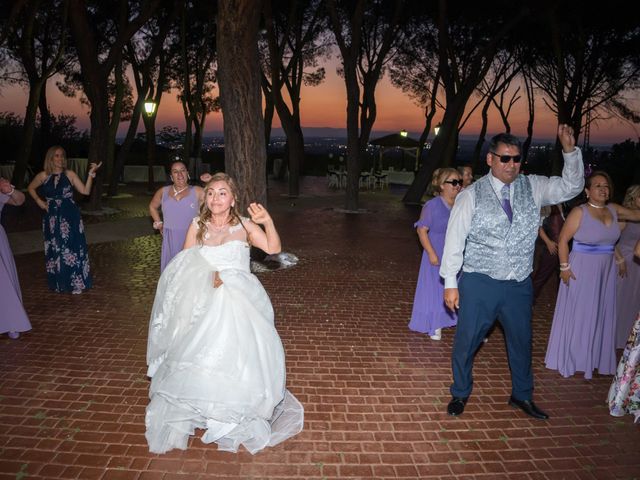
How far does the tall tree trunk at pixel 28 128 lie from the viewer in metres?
17.5

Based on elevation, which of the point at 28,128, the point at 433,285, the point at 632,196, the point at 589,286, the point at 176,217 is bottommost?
the point at 433,285

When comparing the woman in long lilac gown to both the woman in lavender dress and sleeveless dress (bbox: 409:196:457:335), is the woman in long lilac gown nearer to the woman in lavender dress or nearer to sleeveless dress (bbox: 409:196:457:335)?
sleeveless dress (bbox: 409:196:457:335)

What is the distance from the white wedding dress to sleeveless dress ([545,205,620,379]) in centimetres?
291

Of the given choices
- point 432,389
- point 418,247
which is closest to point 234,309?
point 432,389

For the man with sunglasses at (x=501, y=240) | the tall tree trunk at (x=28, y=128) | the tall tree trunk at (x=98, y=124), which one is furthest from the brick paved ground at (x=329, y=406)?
the tall tree trunk at (x=28, y=128)

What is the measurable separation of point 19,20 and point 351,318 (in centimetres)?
2015

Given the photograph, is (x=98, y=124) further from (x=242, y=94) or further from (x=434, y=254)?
(x=434, y=254)

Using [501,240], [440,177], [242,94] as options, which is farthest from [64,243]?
[501,240]

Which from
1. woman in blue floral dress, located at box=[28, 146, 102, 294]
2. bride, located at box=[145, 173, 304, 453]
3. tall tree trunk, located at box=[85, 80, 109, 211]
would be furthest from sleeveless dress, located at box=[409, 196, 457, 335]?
tall tree trunk, located at box=[85, 80, 109, 211]

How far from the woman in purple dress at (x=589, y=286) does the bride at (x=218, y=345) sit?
9.45ft

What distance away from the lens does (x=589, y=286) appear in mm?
4879

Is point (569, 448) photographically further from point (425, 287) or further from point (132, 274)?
point (132, 274)

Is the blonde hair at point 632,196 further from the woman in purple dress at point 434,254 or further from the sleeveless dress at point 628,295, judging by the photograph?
the woman in purple dress at point 434,254

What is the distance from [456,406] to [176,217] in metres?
3.89
